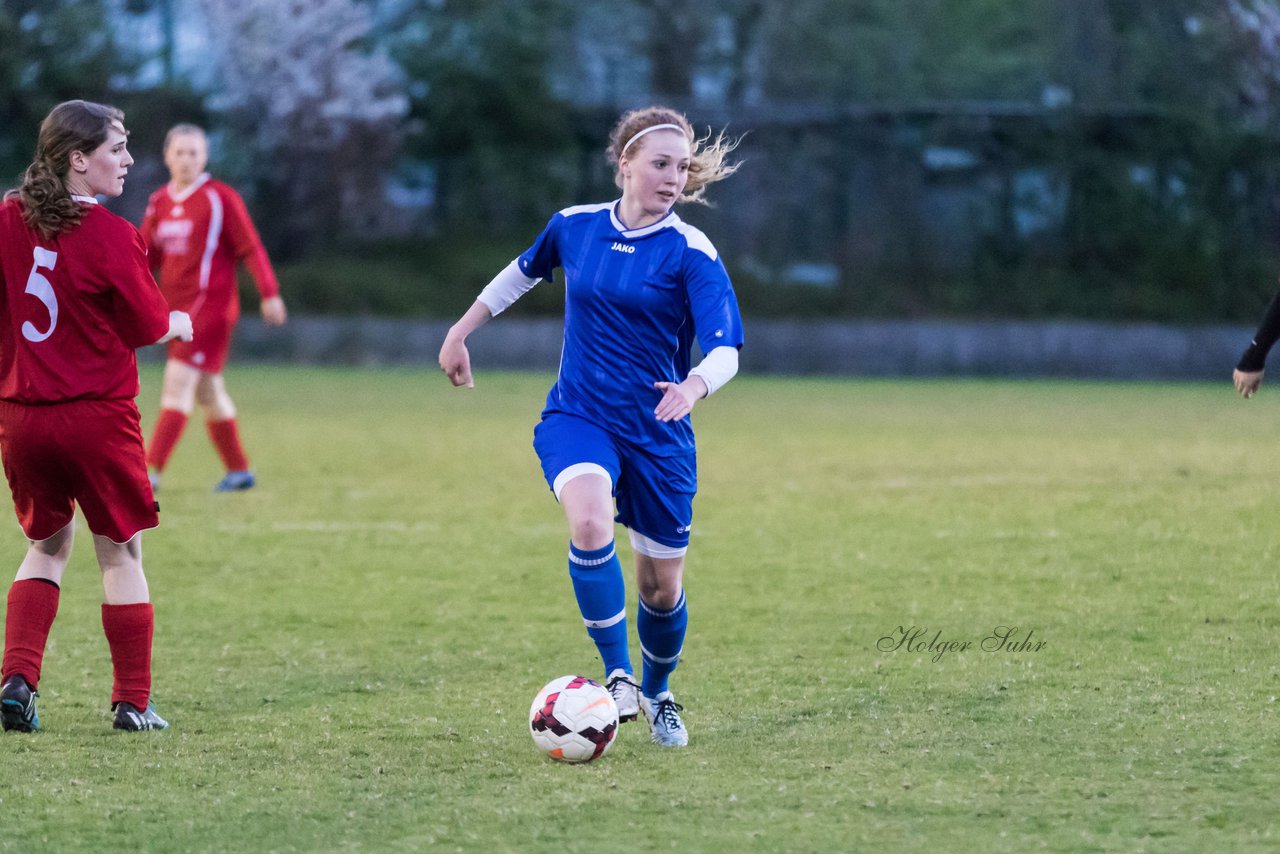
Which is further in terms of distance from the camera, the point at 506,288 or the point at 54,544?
the point at 506,288

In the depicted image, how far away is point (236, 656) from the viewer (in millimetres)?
6074

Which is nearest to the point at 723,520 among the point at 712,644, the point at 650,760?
the point at 712,644

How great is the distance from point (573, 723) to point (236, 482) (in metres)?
6.88

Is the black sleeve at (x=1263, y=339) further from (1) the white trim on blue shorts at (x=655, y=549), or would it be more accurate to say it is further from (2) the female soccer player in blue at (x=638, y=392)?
(1) the white trim on blue shorts at (x=655, y=549)

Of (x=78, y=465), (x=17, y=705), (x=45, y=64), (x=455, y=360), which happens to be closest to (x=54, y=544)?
(x=78, y=465)

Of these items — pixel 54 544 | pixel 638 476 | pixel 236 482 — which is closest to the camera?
pixel 638 476

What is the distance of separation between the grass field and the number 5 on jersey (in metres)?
1.14

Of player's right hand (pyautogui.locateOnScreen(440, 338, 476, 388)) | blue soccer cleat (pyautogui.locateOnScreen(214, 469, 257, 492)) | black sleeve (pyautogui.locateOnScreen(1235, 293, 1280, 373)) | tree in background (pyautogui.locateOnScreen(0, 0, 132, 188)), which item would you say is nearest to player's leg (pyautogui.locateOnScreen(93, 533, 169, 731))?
player's right hand (pyautogui.locateOnScreen(440, 338, 476, 388))

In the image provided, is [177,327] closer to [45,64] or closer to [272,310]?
[272,310]

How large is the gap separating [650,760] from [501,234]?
26.0 meters

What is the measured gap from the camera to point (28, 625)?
4980mm

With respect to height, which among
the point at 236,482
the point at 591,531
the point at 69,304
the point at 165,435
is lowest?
the point at 236,482

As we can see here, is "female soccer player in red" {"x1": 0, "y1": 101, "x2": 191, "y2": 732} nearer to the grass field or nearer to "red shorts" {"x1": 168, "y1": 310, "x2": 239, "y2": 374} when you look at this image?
the grass field

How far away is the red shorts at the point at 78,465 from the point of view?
15.8ft
